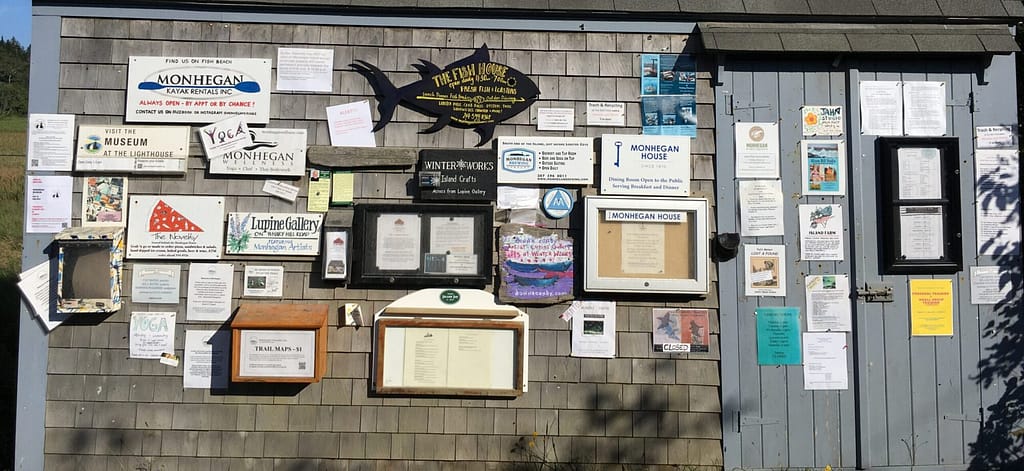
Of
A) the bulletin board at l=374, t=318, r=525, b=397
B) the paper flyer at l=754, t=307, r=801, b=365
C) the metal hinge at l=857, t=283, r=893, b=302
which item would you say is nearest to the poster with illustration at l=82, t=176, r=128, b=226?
the bulletin board at l=374, t=318, r=525, b=397

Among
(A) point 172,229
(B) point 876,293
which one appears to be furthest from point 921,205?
(A) point 172,229

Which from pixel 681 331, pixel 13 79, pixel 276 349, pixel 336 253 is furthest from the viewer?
pixel 13 79

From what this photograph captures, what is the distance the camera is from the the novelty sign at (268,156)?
4238 millimetres

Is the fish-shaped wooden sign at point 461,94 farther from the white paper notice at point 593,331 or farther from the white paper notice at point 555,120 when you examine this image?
the white paper notice at point 593,331

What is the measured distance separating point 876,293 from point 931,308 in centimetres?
41

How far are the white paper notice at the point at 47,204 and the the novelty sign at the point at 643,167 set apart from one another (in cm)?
383

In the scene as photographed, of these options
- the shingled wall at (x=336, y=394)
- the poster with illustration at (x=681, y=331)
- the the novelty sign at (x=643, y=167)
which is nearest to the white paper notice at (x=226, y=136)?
the shingled wall at (x=336, y=394)

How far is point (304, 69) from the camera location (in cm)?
432

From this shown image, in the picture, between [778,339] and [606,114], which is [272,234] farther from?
[778,339]

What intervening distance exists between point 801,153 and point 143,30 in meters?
4.89

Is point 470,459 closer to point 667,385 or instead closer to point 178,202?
point 667,385

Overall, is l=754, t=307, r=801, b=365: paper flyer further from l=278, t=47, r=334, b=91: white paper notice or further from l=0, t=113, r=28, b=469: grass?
l=0, t=113, r=28, b=469: grass

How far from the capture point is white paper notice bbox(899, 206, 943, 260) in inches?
168

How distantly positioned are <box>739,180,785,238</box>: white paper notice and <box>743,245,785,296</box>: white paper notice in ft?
0.43
